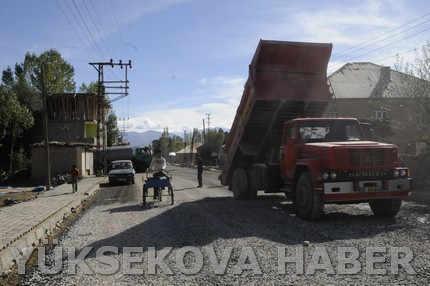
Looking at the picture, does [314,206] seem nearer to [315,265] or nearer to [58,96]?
[315,265]

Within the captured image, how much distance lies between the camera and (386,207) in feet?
33.3

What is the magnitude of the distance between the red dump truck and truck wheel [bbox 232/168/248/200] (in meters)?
0.03

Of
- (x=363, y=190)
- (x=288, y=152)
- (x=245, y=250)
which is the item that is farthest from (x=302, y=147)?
(x=245, y=250)

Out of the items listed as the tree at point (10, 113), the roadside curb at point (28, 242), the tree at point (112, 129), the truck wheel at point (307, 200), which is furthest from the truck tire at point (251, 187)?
the tree at point (112, 129)

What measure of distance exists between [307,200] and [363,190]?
4.25 ft

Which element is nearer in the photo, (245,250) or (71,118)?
(245,250)

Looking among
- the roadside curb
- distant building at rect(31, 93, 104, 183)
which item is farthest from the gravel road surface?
distant building at rect(31, 93, 104, 183)

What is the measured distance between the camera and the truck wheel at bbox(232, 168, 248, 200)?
46.6 feet

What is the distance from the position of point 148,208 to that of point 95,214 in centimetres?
161

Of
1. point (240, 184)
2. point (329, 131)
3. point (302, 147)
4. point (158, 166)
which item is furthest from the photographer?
point (158, 166)

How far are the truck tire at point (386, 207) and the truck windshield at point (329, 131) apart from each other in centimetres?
174

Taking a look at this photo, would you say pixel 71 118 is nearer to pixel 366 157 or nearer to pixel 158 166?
pixel 158 166

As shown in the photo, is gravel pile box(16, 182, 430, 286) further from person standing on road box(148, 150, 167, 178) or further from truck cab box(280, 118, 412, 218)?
person standing on road box(148, 150, 167, 178)

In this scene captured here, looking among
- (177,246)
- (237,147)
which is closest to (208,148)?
(237,147)
